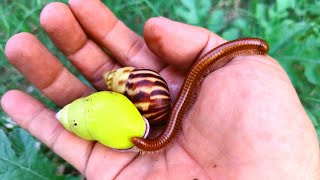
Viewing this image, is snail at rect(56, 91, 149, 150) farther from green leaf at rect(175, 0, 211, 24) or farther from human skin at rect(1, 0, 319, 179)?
green leaf at rect(175, 0, 211, 24)

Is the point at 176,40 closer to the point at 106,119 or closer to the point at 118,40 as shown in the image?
the point at 118,40

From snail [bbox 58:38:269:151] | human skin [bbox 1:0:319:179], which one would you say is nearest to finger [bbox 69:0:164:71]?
human skin [bbox 1:0:319:179]

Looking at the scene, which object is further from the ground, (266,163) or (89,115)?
(89,115)

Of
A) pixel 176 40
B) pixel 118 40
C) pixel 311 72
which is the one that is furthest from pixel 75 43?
pixel 311 72

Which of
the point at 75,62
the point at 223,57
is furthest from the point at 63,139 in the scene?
the point at 223,57

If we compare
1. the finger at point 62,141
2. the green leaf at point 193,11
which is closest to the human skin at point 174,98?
the finger at point 62,141

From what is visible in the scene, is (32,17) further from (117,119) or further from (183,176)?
(183,176)
